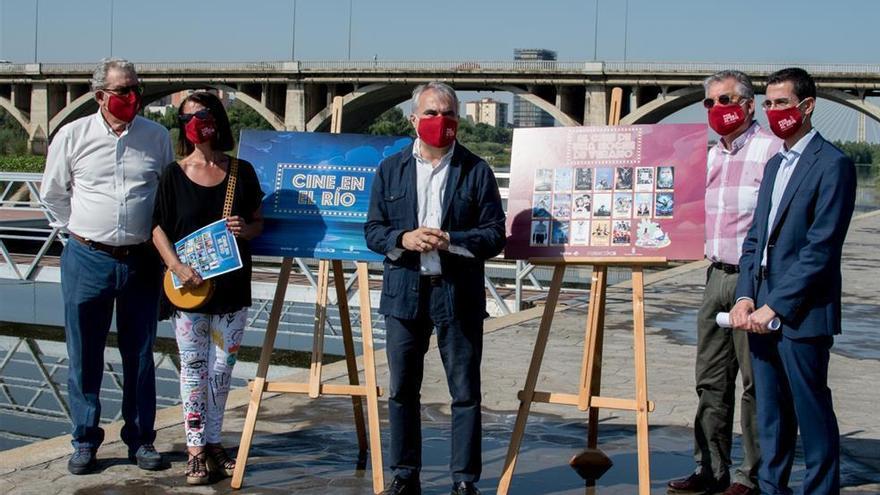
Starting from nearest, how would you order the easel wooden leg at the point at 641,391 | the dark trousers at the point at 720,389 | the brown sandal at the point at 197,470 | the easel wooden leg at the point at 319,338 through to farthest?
the easel wooden leg at the point at 641,391, the dark trousers at the point at 720,389, the brown sandal at the point at 197,470, the easel wooden leg at the point at 319,338

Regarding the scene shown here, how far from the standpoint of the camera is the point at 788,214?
4031mm

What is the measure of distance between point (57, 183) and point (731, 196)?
2889 mm

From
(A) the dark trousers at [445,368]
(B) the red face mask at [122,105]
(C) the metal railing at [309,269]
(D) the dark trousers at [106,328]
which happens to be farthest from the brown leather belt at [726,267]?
(C) the metal railing at [309,269]

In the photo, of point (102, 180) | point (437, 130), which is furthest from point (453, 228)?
point (102, 180)

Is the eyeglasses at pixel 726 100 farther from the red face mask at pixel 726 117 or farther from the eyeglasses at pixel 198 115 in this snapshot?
the eyeglasses at pixel 198 115

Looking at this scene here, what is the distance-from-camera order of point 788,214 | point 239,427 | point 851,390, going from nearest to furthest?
1. point 788,214
2. point 239,427
3. point 851,390

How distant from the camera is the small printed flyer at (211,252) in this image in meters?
4.66

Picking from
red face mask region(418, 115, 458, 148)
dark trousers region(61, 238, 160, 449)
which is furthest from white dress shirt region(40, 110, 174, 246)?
red face mask region(418, 115, 458, 148)

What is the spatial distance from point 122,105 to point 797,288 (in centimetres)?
285

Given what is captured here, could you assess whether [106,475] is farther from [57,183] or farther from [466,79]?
[466,79]

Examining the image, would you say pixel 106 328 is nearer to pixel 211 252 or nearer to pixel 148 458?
pixel 148 458

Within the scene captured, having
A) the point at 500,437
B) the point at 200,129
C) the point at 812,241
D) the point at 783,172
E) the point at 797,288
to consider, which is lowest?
the point at 500,437

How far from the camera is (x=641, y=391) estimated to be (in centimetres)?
466

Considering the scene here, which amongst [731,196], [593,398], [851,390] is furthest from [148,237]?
[851,390]
